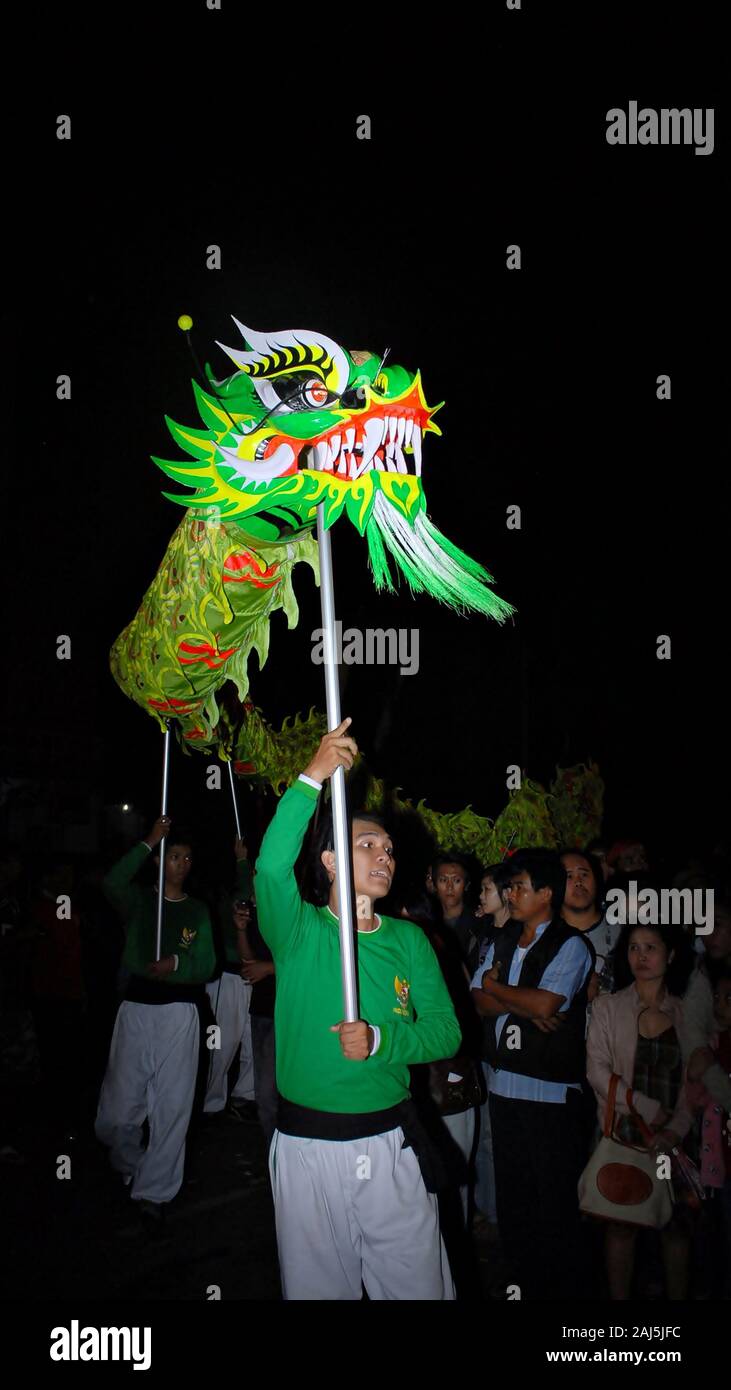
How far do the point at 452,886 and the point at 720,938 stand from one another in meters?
1.65

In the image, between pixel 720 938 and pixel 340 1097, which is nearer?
pixel 340 1097

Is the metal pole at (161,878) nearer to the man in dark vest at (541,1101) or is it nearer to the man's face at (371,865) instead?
the man in dark vest at (541,1101)

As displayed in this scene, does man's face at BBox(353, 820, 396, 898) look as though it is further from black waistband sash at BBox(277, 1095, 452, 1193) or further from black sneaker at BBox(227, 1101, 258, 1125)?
black sneaker at BBox(227, 1101, 258, 1125)

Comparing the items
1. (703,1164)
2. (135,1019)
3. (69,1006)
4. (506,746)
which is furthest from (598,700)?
(703,1164)

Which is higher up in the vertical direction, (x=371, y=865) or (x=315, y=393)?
(x=315, y=393)

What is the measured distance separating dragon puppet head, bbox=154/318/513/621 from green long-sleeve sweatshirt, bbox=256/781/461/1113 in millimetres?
745

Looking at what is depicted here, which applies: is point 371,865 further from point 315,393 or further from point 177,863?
point 177,863

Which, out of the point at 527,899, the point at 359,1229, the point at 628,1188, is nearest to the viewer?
the point at 359,1229

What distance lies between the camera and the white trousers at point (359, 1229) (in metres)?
2.79

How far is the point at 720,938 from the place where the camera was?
428 cm

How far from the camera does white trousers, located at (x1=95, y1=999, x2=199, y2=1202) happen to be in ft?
17.2

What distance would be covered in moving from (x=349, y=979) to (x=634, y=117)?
5134mm

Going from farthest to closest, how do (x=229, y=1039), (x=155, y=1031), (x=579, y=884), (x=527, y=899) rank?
(x=229, y=1039) → (x=155, y=1031) → (x=579, y=884) → (x=527, y=899)

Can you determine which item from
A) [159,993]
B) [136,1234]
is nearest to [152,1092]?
[159,993]
